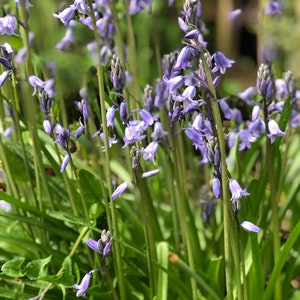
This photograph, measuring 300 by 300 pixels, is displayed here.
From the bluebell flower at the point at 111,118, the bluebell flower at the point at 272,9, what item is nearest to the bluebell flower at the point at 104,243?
the bluebell flower at the point at 111,118

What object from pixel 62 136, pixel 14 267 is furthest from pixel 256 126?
pixel 14 267

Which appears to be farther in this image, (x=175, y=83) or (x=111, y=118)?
(x=111, y=118)

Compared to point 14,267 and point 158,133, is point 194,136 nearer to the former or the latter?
point 158,133

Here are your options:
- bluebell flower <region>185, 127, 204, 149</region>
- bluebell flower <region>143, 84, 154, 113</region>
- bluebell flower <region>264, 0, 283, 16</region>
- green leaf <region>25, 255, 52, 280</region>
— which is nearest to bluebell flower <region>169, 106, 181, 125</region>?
bluebell flower <region>185, 127, 204, 149</region>

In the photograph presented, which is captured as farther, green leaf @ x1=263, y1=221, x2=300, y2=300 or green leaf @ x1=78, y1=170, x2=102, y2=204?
green leaf @ x1=78, y1=170, x2=102, y2=204

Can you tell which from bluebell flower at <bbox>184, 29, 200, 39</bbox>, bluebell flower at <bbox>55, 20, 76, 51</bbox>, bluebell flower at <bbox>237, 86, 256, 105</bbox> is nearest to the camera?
bluebell flower at <bbox>184, 29, 200, 39</bbox>

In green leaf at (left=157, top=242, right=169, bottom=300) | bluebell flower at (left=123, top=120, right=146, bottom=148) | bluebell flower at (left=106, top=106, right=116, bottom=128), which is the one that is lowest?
green leaf at (left=157, top=242, right=169, bottom=300)

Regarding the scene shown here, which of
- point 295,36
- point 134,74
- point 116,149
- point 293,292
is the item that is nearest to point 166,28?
point 295,36

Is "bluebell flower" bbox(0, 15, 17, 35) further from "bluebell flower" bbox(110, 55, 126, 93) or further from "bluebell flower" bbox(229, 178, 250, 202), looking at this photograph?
"bluebell flower" bbox(229, 178, 250, 202)

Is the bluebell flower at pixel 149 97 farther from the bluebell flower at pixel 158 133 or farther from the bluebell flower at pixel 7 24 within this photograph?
the bluebell flower at pixel 7 24
